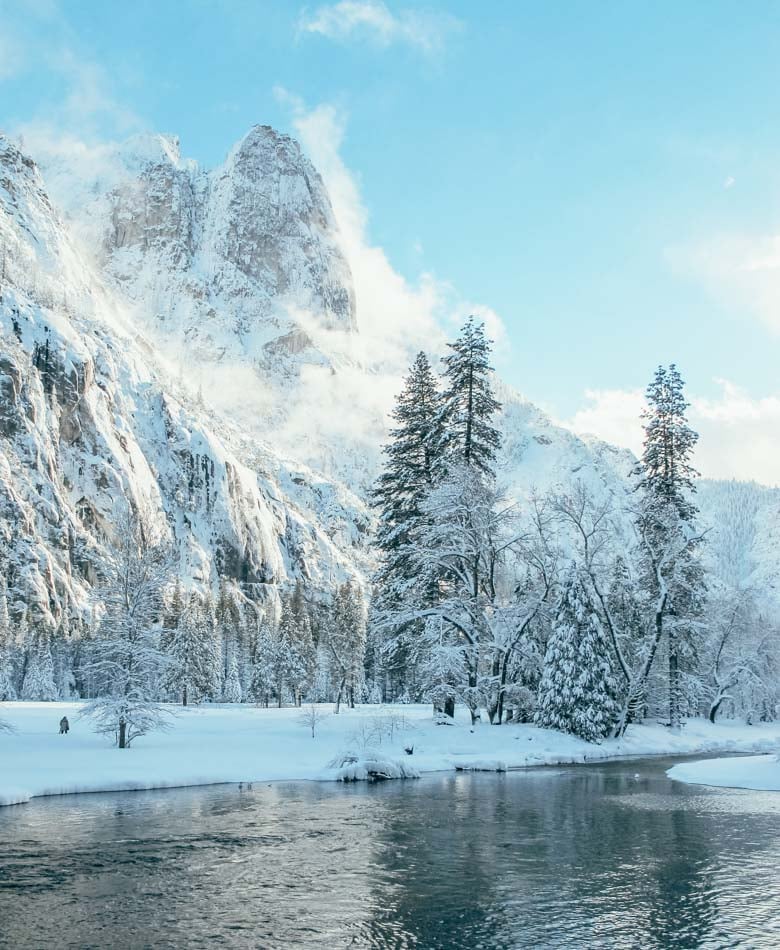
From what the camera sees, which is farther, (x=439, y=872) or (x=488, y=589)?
(x=488, y=589)

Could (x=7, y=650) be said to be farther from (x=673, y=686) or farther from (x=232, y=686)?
(x=673, y=686)

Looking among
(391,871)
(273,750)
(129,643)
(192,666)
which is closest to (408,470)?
(273,750)

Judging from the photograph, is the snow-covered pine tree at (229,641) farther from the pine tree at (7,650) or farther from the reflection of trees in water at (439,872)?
the reflection of trees in water at (439,872)

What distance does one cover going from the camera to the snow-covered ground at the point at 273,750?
28.6m

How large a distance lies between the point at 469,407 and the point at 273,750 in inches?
756

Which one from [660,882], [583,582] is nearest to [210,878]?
[660,882]

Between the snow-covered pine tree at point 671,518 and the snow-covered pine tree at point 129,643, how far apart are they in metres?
26.4

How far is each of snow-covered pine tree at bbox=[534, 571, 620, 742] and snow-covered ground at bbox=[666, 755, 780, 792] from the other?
596 cm

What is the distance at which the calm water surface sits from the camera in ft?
41.7

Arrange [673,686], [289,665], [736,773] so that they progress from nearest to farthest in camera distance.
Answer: [736,773] < [673,686] < [289,665]

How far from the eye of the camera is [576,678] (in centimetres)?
3869

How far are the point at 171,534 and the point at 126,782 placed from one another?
176m

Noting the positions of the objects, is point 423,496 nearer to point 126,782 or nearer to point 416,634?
point 416,634

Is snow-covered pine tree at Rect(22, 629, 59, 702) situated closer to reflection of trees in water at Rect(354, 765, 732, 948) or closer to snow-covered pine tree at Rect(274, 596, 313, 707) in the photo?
snow-covered pine tree at Rect(274, 596, 313, 707)
